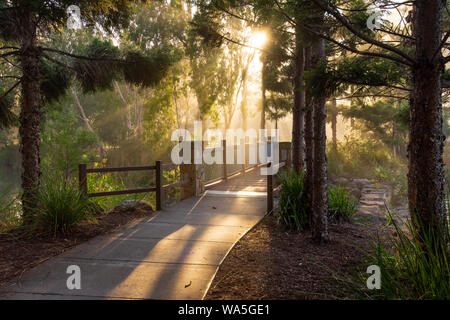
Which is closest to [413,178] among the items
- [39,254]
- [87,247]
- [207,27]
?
[207,27]

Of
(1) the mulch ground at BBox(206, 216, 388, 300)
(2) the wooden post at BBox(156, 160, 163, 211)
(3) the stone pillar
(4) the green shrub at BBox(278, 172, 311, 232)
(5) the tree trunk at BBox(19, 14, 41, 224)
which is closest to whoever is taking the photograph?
(1) the mulch ground at BBox(206, 216, 388, 300)

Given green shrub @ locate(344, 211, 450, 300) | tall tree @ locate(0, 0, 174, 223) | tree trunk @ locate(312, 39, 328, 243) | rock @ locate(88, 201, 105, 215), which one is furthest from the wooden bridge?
green shrub @ locate(344, 211, 450, 300)

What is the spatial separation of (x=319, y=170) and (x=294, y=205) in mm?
1273

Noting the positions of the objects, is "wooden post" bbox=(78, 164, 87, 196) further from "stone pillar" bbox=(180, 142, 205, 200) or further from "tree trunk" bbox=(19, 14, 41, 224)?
"stone pillar" bbox=(180, 142, 205, 200)

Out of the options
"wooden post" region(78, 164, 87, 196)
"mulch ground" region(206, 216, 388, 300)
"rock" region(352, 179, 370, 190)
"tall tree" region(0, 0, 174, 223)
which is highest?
"tall tree" region(0, 0, 174, 223)

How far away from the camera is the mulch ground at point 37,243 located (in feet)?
15.4

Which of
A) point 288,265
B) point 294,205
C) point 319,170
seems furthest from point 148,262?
point 294,205

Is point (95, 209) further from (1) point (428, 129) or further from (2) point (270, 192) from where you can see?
(1) point (428, 129)

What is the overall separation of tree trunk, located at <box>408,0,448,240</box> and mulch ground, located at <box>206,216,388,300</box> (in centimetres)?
75

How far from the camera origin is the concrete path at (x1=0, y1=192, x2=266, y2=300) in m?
3.82

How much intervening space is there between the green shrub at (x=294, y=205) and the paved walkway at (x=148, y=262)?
2.35 ft

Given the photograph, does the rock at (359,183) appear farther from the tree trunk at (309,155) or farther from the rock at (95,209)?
the rock at (95,209)

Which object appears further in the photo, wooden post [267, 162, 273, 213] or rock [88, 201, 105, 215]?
wooden post [267, 162, 273, 213]

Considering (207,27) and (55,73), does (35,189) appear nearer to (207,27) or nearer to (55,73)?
(55,73)
